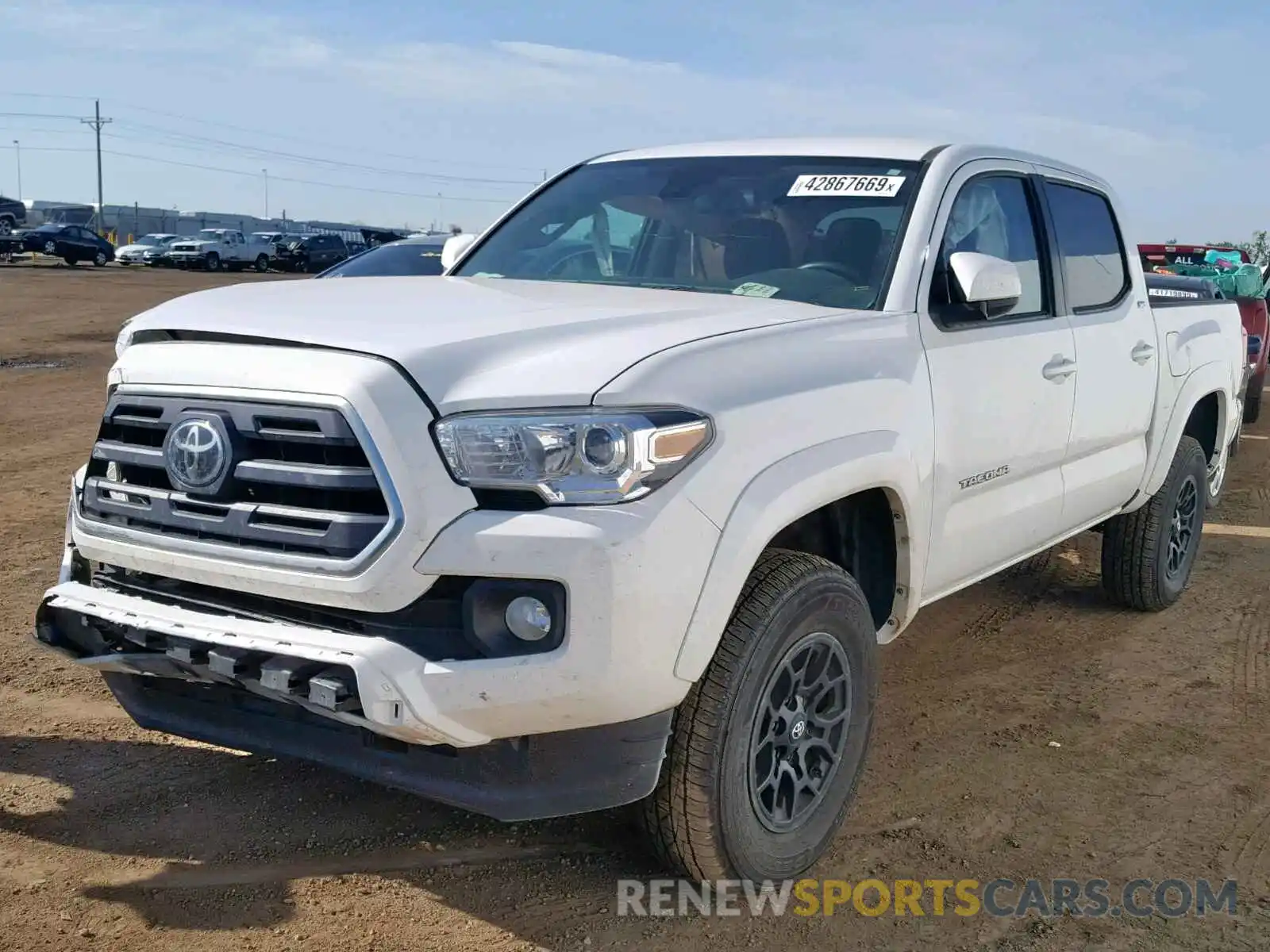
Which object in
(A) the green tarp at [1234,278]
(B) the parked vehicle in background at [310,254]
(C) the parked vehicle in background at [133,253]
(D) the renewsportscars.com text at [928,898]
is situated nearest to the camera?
(D) the renewsportscars.com text at [928,898]

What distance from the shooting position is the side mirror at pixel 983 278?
362 centimetres

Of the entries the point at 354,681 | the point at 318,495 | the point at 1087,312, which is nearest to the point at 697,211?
the point at 1087,312

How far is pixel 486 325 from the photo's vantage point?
116 inches

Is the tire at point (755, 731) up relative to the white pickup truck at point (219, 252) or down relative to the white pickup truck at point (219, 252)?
down

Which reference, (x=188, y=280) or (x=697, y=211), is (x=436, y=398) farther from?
(x=188, y=280)

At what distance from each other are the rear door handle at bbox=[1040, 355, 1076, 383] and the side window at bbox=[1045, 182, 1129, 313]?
0.31 metres

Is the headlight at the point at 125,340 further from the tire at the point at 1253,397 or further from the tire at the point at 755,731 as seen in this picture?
the tire at the point at 1253,397

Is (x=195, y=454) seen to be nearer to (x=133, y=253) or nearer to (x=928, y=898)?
(x=928, y=898)

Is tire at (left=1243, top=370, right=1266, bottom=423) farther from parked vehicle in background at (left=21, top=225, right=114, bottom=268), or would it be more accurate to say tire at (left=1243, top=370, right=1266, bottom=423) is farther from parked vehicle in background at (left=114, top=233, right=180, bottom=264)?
parked vehicle in background at (left=114, top=233, right=180, bottom=264)

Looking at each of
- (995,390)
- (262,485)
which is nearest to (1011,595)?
(995,390)

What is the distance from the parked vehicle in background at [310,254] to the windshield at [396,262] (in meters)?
32.2

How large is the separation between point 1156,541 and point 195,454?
435 cm

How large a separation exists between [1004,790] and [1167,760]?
2.19 ft

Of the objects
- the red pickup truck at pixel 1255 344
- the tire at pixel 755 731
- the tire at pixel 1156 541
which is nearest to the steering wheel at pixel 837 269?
the tire at pixel 755 731
